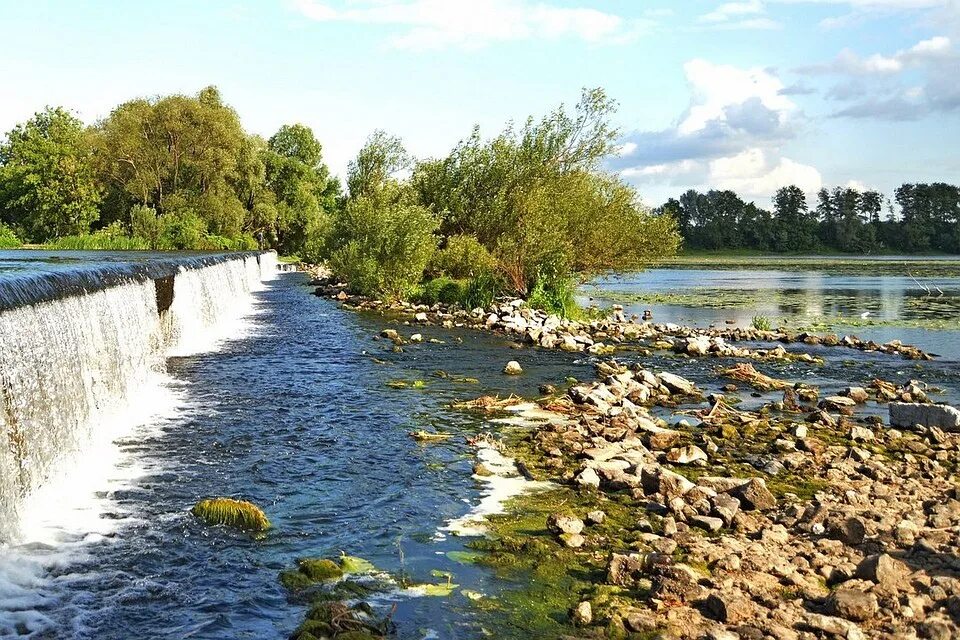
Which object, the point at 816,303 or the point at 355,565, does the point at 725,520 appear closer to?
the point at 355,565

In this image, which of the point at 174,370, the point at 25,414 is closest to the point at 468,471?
the point at 25,414

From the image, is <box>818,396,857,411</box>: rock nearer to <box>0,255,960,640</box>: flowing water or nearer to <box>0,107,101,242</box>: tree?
<box>0,255,960,640</box>: flowing water

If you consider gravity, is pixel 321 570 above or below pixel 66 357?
below

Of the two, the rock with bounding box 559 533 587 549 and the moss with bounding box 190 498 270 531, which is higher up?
the moss with bounding box 190 498 270 531

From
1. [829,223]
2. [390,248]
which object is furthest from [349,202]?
[829,223]

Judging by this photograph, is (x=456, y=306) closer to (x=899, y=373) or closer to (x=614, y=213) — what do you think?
(x=614, y=213)

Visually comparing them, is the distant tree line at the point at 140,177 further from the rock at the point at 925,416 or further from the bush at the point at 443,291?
the rock at the point at 925,416

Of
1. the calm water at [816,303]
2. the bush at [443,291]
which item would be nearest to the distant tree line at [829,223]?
the calm water at [816,303]

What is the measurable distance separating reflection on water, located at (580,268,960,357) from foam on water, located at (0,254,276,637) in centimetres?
2844

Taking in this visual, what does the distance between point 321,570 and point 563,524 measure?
3133mm

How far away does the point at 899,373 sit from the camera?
25.2m

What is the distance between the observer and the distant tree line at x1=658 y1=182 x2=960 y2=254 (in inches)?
6526

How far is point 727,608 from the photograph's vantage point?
7727 millimetres

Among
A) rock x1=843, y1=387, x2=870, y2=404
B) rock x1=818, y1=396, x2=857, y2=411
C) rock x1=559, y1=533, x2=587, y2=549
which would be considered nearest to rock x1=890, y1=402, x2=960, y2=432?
rock x1=818, y1=396, x2=857, y2=411
